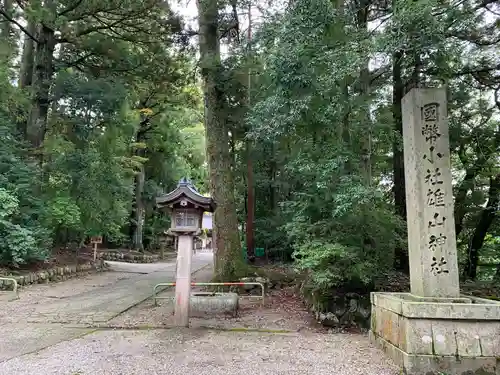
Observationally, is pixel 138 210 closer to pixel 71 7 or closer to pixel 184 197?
pixel 71 7

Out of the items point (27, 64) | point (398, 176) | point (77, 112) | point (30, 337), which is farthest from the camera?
point (27, 64)

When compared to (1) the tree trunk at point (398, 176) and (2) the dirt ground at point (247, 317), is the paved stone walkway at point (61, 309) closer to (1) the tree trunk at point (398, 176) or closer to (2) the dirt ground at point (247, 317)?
(2) the dirt ground at point (247, 317)

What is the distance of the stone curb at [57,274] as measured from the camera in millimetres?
9895

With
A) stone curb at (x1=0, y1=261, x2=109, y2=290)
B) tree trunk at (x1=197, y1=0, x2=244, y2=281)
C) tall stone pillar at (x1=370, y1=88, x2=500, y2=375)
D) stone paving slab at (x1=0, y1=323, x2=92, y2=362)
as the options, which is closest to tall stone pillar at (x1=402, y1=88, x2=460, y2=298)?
tall stone pillar at (x1=370, y1=88, x2=500, y2=375)

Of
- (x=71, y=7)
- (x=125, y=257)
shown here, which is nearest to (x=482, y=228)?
(x=71, y=7)

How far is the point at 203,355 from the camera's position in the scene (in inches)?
190

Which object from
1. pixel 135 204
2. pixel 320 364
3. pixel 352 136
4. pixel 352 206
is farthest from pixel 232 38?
pixel 135 204

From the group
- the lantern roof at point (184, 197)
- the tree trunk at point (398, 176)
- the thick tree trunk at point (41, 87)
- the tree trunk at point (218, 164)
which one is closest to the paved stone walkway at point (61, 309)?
the tree trunk at point (218, 164)

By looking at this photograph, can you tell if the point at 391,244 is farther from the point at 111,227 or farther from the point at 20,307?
the point at 111,227

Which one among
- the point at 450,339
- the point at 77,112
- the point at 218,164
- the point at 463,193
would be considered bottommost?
the point at 450,339

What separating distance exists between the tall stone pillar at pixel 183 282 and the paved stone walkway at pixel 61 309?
1458mm

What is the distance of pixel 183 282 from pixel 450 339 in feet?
13.3

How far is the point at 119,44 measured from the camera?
12.6 metres

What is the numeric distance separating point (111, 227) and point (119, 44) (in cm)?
753
